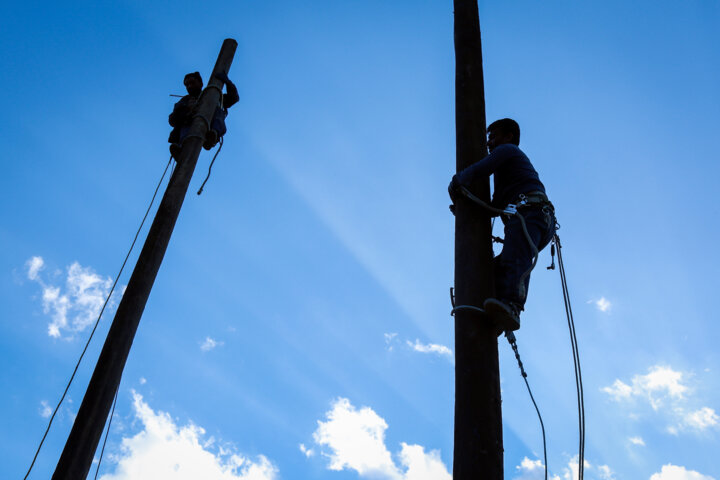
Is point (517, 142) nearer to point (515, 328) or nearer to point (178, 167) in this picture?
point (515, 328)

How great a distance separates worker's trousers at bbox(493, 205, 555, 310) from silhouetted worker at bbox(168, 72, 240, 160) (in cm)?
314

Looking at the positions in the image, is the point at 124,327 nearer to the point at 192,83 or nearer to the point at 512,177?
the point at 512,177

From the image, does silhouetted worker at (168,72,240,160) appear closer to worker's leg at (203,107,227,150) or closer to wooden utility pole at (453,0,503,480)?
worker's leg at (203,107,227,150)

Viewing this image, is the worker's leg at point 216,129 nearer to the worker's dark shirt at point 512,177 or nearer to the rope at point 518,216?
the worker's dark shirt at point 512,177

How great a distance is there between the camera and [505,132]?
3719mm

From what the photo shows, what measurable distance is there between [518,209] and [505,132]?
74 cm

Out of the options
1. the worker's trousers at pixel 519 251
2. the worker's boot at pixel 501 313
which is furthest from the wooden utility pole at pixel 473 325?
the worker's trousers at pixel 519 251

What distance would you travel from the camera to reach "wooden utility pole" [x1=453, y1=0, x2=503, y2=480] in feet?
6.89

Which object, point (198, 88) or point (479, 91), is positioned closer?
point (479, 91)

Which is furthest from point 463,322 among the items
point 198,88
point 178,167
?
point 198,88

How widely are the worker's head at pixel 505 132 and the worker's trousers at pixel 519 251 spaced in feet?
2.05

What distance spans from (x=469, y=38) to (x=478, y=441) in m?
2.64

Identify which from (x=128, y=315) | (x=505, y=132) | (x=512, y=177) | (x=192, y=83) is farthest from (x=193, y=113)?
(x=512, y=177)

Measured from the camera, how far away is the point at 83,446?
10.3 feet
